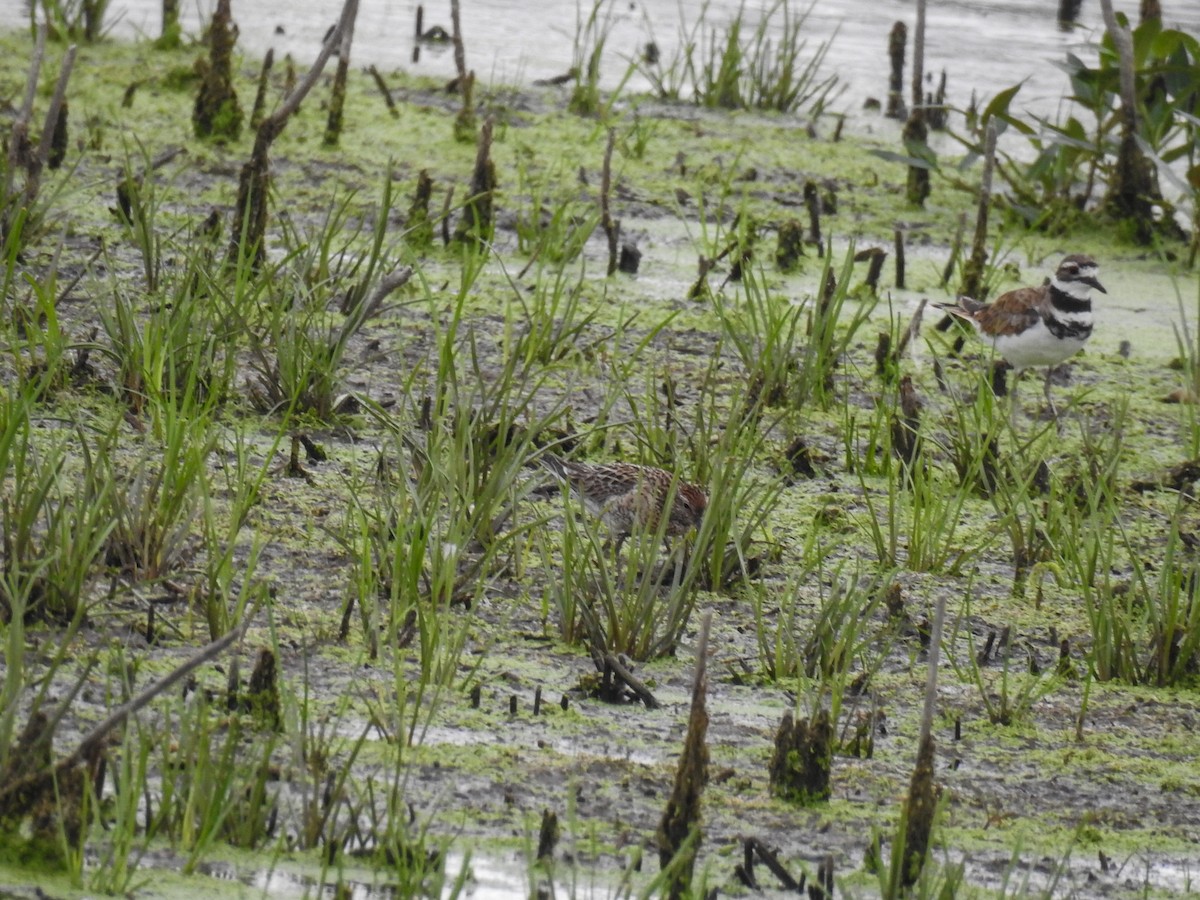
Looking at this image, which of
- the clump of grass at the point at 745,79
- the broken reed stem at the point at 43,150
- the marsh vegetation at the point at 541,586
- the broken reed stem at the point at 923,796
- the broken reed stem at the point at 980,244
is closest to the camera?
the broken reed stem at the point at 923,796

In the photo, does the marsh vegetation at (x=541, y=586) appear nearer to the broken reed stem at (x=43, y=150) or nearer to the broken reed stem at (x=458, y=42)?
the broken reed stem at (x=43, y=150)

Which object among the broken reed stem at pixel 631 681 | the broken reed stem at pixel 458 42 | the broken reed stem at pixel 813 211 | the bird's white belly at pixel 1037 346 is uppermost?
the broken reed stem at pixel 458 42

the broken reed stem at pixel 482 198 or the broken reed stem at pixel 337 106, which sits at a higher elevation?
the broken reed stem at pixel 337 106

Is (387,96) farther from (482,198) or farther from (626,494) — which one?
(626,494)

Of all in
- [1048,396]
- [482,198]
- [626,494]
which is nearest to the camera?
[626,494]

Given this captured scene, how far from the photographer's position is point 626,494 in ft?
13.7

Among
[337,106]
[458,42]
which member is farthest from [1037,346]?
[458,42]

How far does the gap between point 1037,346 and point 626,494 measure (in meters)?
1.89

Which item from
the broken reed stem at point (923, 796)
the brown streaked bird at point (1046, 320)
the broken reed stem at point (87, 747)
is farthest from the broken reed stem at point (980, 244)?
the broken reed stem at point (87, 747)

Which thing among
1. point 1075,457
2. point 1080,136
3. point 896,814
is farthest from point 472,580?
point 1080,136

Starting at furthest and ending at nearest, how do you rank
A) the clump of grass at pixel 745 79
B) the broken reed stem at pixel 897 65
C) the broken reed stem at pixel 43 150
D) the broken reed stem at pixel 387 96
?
the broken reed stem at pixel 897 65 < the clump of grass at pixel 745 79 < the broken reed stem at pixel 387 96 < the broken reed stem at pixel 43 150

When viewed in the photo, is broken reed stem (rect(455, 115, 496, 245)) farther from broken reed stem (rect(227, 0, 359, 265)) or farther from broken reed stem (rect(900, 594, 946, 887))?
broken reed stem (rect(900, 594, 946, 887))

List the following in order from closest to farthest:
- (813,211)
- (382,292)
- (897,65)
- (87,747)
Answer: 1. (87,747)
2. (382,292)
3. (813,211)
4. (897,65)

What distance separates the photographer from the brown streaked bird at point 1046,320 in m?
5.39
